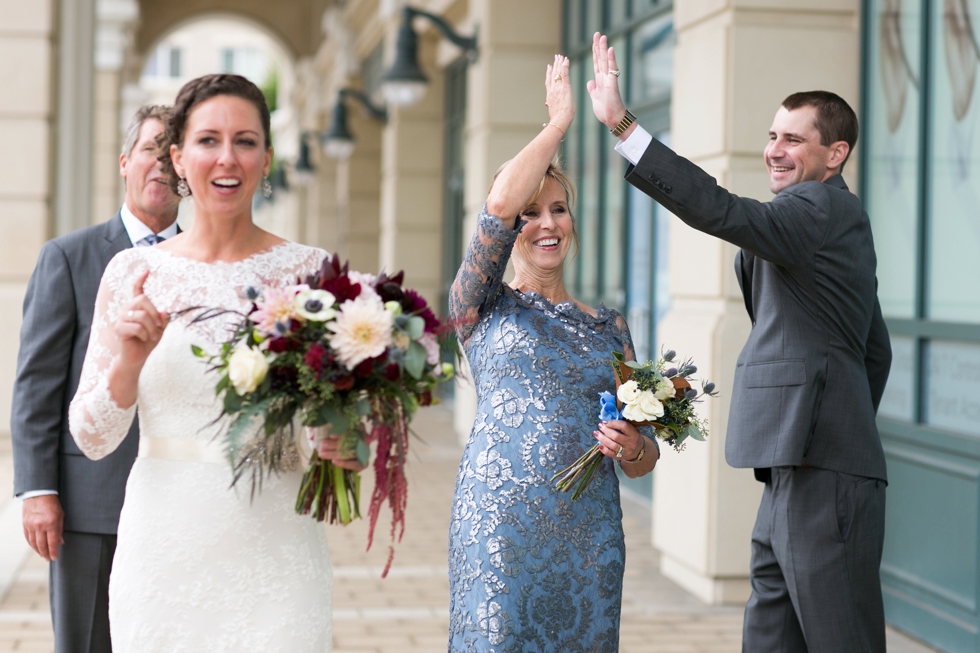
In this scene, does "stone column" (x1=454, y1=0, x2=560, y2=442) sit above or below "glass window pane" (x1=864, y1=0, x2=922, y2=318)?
above

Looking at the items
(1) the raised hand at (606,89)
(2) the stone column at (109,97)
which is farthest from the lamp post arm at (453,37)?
(2) the stone column at (109,97)

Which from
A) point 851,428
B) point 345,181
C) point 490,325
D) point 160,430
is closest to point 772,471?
point 851,428

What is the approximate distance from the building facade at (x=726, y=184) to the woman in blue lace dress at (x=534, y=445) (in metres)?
0.63

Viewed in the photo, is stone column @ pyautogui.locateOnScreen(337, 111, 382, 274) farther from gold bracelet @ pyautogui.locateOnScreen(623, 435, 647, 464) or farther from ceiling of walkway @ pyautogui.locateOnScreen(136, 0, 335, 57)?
gold bracelet @ pyautogui.locateOnScreen(623, 435, 647, 464)

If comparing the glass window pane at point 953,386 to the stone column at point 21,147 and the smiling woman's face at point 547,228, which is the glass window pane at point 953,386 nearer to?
the smiling woman's face at point 547,228

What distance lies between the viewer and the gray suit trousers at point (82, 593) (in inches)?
131

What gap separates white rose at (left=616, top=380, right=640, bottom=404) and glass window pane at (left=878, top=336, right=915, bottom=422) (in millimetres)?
2913

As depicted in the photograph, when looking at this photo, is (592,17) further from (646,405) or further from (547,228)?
(646,405)

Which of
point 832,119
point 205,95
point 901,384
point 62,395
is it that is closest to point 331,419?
point 205,95

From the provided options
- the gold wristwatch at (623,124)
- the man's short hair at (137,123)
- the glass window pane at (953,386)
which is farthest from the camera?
the glass window pane at (953,386)

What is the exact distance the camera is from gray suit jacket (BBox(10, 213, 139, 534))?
3.31m

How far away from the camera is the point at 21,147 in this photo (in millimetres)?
10727

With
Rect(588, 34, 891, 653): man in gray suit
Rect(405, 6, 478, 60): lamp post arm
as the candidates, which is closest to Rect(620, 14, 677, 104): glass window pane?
Rect(405, 6, 478, 60): lamp post arm

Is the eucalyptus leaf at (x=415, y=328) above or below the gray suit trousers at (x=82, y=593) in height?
above
